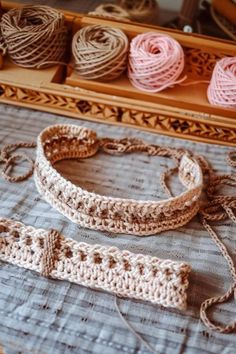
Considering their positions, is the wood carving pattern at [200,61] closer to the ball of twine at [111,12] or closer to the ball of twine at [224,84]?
the ball of twine at [224,84]

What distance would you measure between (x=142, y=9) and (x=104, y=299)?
650mm

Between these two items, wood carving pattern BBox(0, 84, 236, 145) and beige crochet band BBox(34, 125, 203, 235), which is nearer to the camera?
beige crochet band BBox(34, 125, 203, 235)

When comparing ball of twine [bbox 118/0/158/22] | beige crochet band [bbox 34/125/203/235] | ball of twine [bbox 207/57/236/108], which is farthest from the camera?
ball of twine [bbox 118/0/158/22]

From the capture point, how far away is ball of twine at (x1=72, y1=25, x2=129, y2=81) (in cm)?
92

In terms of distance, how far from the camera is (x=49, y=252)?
2.08 ft

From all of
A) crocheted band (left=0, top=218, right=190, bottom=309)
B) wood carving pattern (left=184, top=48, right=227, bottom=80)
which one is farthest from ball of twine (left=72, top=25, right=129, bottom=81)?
crocheted band (left=0, top=218, right=190, bottom=309)

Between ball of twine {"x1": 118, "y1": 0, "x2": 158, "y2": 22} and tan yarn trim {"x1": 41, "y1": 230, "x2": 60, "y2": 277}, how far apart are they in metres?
0.56

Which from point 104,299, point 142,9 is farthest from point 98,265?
point 142,9

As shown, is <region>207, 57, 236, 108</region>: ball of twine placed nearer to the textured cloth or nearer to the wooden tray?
the wooden tray

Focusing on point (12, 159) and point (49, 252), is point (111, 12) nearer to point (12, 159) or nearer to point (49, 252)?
point (12, 159)

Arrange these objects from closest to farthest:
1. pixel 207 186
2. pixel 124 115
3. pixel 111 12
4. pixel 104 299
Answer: pixel 104 299, pixel 207 186, pixel 124 115, pixel 111 12

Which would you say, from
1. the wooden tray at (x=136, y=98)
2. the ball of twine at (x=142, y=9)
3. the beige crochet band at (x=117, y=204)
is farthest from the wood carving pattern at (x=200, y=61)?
the beige crochet band at (x=117, y=204)

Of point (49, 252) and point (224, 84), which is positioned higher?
point (224, 84)

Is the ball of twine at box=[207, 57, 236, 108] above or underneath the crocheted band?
above
